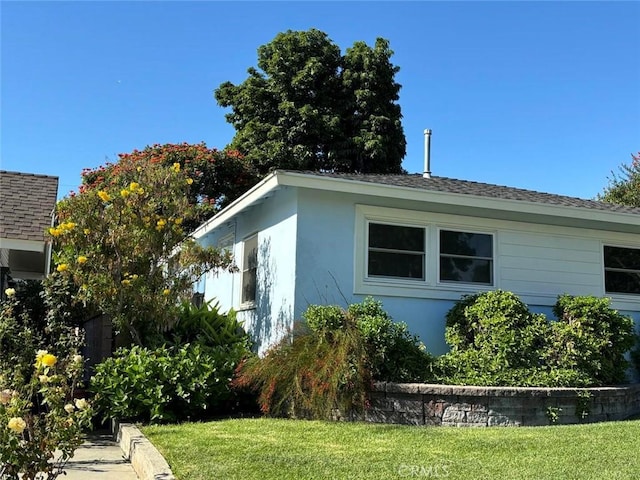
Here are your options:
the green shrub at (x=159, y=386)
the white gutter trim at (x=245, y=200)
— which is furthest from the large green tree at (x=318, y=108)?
the green shrub at (x=159, y=386)

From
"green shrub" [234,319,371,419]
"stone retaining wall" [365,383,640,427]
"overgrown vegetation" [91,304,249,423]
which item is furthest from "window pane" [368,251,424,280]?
"overgrown vegetation" [91,304,249,423]

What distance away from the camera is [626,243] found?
423 inches

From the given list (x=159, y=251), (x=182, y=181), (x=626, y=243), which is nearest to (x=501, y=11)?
(x=626, y=243)

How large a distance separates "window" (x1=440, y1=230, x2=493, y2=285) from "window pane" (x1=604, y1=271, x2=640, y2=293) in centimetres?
245

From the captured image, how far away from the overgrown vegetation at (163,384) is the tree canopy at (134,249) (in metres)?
0.66

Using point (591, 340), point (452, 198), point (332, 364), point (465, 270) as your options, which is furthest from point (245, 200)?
point (591, 340)

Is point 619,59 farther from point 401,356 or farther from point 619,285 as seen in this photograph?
point 401,356

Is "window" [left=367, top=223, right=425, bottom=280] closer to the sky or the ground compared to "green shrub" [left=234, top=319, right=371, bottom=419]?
closer to the sky

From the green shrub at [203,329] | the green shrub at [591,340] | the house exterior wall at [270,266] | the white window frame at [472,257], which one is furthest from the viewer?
the white window frame at [472,257]

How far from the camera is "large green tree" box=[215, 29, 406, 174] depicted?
2127 cm

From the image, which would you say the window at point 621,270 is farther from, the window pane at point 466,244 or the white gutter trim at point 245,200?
the white gutter trim at point 245,200

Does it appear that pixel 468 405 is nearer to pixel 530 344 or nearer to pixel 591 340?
pixel 530 344

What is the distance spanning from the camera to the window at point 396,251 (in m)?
9.14

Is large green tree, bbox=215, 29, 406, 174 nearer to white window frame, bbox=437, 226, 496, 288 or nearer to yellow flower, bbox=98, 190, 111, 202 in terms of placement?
white window frame, bbox=437, 226, 496, 288
